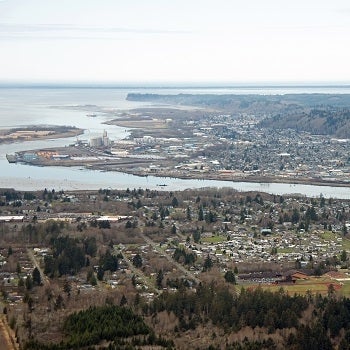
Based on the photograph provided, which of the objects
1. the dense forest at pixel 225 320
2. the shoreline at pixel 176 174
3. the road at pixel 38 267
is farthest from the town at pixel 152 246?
the shoreline at pixel 176 174

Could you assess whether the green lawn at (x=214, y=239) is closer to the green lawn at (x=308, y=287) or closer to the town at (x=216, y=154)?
the green lawn at (x=308, y=287)

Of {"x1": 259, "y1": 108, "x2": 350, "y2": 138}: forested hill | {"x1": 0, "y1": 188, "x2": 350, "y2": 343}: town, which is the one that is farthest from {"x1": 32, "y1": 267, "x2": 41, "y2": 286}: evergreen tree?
{"x1": 259, "y1": 108, "x2": 350, "y2": 138}: forested hill

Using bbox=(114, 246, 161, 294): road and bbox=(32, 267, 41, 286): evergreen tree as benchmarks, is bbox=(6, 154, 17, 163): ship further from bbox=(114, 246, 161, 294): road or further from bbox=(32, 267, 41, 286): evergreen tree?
bbox=(32, 267, 41, 286): evergreen tree

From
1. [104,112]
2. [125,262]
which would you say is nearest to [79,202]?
[125,262]

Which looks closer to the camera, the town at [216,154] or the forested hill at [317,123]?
the town at [216,154]

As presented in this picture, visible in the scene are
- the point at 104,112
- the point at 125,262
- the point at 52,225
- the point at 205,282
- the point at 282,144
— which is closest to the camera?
the point at 205,282

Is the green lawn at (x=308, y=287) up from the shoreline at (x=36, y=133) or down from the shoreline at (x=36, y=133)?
up

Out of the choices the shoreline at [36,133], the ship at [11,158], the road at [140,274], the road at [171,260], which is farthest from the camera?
the shoreline at [36,133]

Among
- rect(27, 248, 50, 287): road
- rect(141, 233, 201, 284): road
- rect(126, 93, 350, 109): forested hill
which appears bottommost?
rect(126, 93, 350, 109): forested hill

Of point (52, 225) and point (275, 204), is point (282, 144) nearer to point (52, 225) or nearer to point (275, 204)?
point (275, 204)
